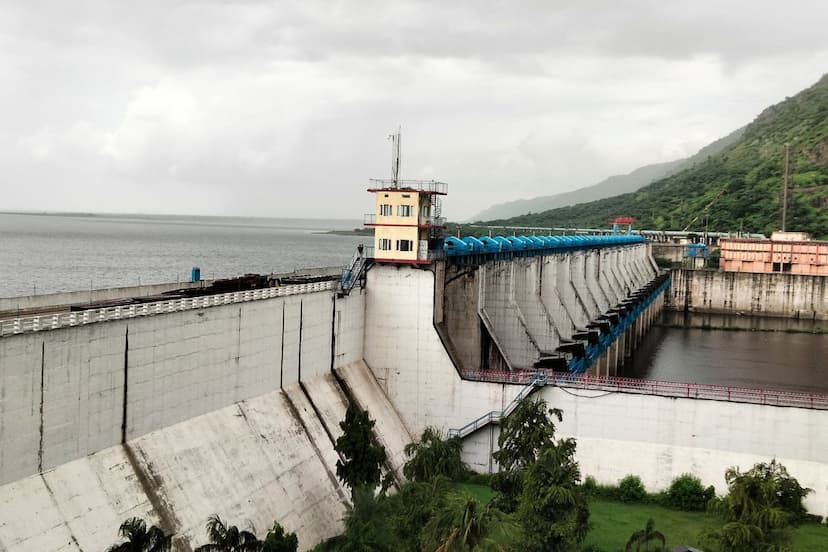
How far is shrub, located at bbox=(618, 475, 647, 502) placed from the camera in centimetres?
3356

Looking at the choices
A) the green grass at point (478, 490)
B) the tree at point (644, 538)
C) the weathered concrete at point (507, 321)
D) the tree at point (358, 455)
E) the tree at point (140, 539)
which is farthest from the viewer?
the weathered concrete at point (507, 321)

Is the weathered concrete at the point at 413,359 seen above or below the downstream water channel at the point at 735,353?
above

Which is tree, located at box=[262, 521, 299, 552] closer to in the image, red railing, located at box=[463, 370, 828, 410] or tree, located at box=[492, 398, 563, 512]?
tree, located at box=[492, 398, 563, 512]

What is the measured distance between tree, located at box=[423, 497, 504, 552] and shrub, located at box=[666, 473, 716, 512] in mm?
18024

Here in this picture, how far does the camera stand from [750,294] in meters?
108

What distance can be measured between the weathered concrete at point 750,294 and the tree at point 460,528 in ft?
326

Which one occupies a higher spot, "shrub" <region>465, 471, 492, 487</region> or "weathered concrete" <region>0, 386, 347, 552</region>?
"weathered concrete" <region>0, 386, 347, 552</region>

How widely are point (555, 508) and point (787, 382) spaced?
5414cm

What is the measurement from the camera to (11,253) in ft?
479

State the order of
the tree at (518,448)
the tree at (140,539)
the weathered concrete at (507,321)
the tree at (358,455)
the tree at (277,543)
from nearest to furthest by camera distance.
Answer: the tree at (140,539), the tree at (277,543), the tree at (518,448), the tree at (358,455), the weathered concrete at (507,321)

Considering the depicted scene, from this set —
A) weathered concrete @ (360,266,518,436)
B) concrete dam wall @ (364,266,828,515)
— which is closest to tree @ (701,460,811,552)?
concrete dam wall @ (364,266,828,515)

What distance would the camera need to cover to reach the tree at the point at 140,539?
18844 mm

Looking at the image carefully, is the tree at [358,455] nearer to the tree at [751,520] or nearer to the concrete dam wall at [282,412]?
the concrete dam wall at [282,412]

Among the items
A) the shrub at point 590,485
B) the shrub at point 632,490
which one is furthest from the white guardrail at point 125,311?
the shrub at point 632,490
